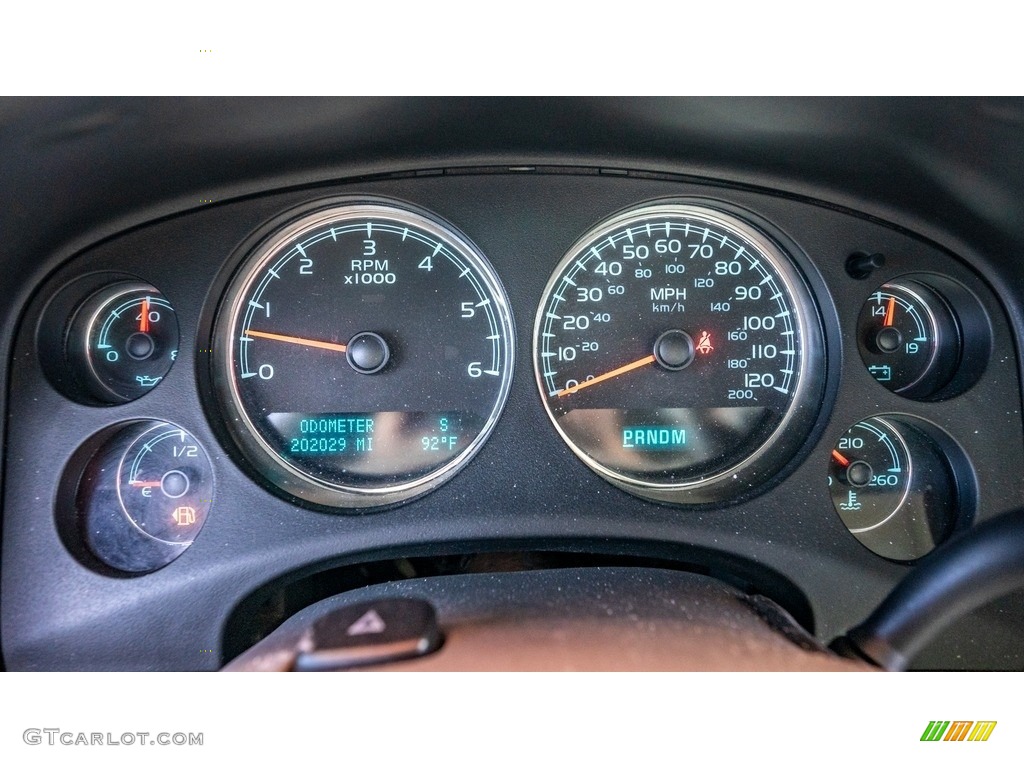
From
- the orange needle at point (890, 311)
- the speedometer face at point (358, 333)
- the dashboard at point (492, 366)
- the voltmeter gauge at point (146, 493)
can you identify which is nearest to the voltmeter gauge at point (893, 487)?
the dashboard at point (492, 366)

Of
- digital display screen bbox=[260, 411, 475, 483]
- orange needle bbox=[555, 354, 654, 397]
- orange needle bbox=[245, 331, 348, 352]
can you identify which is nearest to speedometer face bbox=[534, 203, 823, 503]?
orange needle bbox=[555, 354, 654, 397]

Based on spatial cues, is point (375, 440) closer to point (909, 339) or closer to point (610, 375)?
point (610, 375)

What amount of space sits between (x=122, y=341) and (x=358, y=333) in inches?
26.2

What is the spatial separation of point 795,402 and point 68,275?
6.57ft

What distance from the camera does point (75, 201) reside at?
186cm

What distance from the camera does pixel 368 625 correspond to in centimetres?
143

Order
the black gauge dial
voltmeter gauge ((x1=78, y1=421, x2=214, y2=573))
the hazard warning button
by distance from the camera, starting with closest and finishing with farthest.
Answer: the hazard warning button
voltmeter gauge ((x1=78, y1=421, x2=214, y2=573))
the black gauge dial

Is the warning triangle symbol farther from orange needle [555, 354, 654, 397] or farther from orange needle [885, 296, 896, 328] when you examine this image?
orange needle [885, 296, 896, 328]

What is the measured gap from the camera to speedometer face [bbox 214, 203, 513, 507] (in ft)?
6.88
